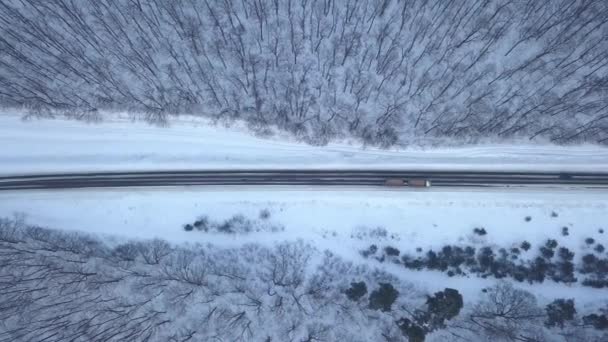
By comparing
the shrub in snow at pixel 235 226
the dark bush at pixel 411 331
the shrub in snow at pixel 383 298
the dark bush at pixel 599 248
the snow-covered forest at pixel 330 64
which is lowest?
the dark bush at pixel 411 331

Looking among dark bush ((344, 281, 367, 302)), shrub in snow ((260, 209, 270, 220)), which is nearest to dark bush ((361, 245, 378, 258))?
dark bush ((344, 281, 367, 302))

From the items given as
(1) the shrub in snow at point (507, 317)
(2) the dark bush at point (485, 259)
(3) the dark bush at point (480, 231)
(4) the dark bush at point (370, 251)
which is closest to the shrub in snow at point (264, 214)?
(4) the dark bush at point (370, 251)

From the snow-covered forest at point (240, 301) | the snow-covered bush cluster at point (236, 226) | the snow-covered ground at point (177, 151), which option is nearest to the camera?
the snow-covered forest at point (240, 301)

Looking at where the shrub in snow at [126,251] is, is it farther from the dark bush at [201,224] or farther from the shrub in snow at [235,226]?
the dark bush at [201,224]

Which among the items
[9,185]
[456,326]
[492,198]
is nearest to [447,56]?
[492,198]

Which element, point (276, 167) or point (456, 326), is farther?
point (276, 167)

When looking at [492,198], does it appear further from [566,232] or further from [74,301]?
[74,301]
